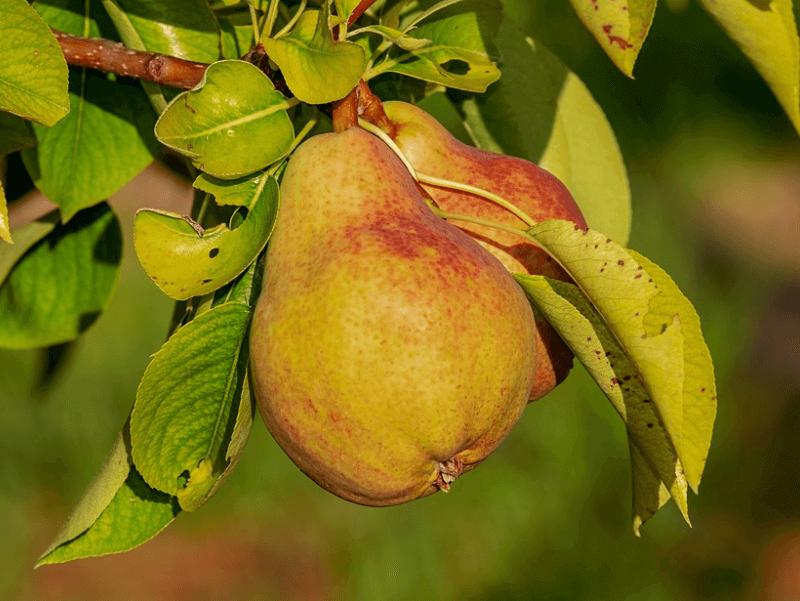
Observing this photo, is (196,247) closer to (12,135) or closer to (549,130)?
(12,135)

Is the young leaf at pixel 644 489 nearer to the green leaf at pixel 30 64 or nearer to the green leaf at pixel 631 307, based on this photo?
the green leaf at pixel 631 307

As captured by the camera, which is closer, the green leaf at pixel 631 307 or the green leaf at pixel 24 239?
the green leaf at pixel 631 307

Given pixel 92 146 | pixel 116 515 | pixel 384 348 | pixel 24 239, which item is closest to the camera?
pixel 384 348

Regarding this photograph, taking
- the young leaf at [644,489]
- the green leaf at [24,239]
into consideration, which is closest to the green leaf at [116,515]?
the green leaf at [24,239]

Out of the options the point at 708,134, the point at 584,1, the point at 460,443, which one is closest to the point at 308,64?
the point at 584,1

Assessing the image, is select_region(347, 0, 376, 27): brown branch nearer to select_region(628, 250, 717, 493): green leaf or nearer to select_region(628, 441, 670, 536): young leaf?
select_region(628, 250, 717, 493): green leaf

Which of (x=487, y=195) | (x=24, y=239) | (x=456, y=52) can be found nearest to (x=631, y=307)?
(x=487, y=195)
